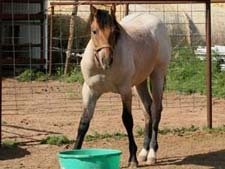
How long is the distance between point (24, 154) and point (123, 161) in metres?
1.32

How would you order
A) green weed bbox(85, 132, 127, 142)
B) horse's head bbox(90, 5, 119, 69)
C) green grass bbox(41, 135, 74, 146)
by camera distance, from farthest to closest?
green weed bbox(85, 132, 127, 142) < green grass bbox(41, 135, 74, 146) < horse's head bbox(90, 5, 119, 69)

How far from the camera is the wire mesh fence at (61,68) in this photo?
41.6ft

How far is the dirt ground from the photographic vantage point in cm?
799

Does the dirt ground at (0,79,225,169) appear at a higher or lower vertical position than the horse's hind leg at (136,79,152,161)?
lower

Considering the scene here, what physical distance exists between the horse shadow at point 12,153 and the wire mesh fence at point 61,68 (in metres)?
3.14

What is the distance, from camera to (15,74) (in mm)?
17875

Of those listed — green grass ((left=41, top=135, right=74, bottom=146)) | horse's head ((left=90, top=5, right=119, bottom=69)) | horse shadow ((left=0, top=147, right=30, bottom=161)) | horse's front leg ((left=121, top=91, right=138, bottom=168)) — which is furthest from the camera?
→ green grass ((left=41, top=135, right=74, bottom=146))

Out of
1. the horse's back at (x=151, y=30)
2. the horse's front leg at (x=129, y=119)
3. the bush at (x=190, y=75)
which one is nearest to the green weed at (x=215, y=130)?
the horse's back at (x=151, y=30)

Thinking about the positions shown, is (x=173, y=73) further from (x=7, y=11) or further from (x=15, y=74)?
(x=7, y=11)

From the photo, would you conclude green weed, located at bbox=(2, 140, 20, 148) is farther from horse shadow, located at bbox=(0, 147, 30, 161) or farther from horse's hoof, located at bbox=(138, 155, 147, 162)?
horse's hoof, located at bbox=(138, 155, 147, 162)

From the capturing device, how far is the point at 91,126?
10.3 meters

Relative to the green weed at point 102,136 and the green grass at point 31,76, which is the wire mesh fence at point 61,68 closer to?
the green grass at point 31,76

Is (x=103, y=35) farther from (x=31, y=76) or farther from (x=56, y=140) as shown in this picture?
(x=31, y=76)

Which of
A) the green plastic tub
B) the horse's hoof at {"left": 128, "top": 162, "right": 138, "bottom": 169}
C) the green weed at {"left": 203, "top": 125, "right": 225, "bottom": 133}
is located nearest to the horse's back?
the horse's hoof at {"left": 128, "top": 162, "right": 138, "bottom": 169}
